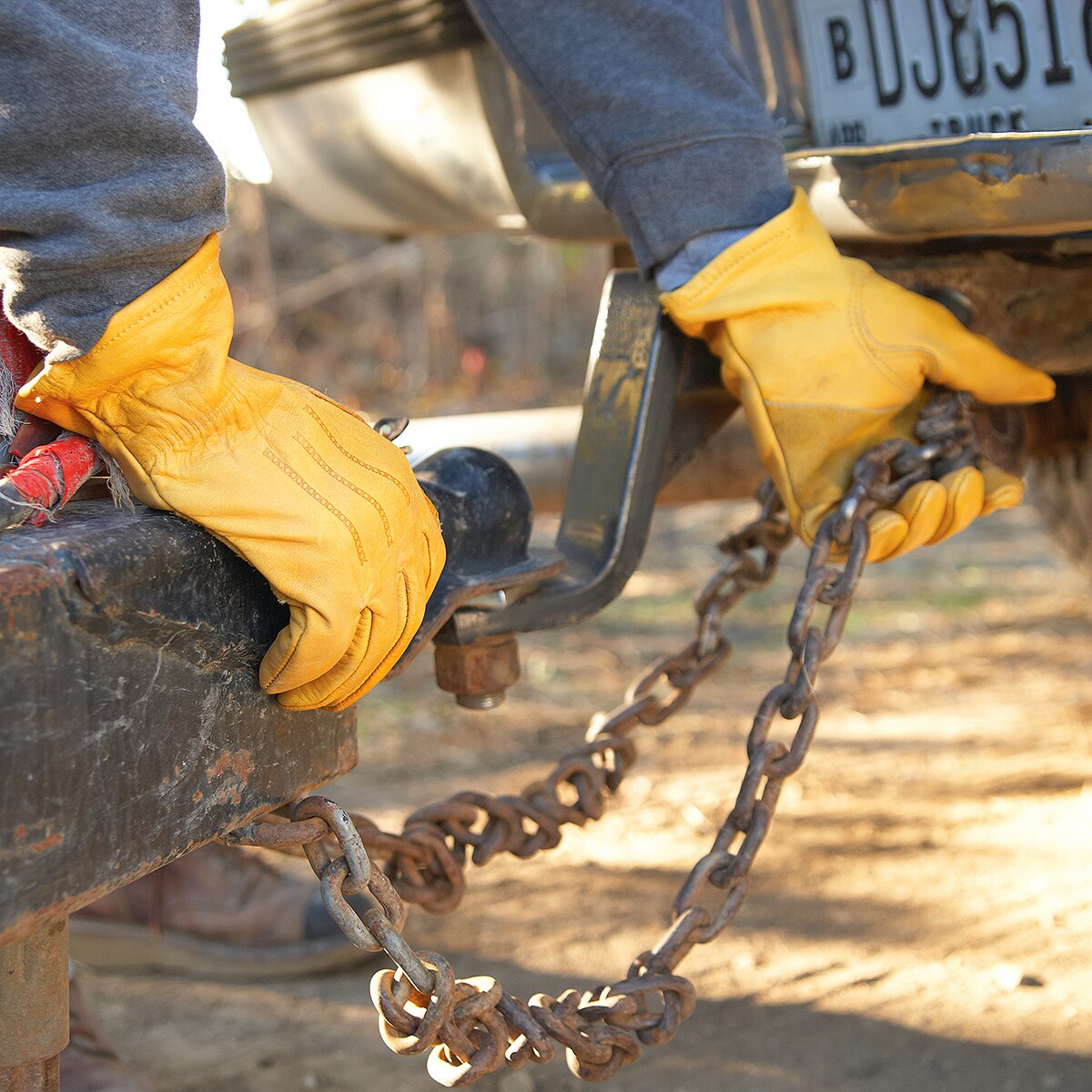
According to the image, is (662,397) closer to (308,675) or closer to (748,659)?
(308,675)

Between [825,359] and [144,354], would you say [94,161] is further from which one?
[825,359]

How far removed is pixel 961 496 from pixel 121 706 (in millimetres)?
895

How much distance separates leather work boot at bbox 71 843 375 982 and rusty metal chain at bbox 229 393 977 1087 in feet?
2.22

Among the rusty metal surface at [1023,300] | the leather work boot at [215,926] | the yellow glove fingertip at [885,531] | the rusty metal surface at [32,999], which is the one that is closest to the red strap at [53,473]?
the rusty metal surface at [32,999]

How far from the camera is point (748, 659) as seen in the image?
11.4 ft

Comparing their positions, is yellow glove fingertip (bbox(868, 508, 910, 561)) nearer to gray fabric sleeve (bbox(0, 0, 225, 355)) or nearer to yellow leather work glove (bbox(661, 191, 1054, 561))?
yellow leather work glove (bbox(661, 191, 1054, 561))

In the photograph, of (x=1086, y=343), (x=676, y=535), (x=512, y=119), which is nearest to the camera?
(x=1086, y=343)

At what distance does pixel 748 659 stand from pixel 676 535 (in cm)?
143

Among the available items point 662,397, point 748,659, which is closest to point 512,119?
point 662,397

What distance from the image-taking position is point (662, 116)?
4.57 ft

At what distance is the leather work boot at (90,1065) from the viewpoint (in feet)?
5.28

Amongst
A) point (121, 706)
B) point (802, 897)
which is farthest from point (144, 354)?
point (802, 897)

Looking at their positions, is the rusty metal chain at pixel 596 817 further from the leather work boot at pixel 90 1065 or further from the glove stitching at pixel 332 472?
the leather work boot at pixel 90 1065

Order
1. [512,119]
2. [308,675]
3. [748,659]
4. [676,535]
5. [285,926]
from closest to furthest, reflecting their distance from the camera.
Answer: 1. [308,675]
2. [512,119]
3. [285,926]
4. [748,659]
5. [676,535]
